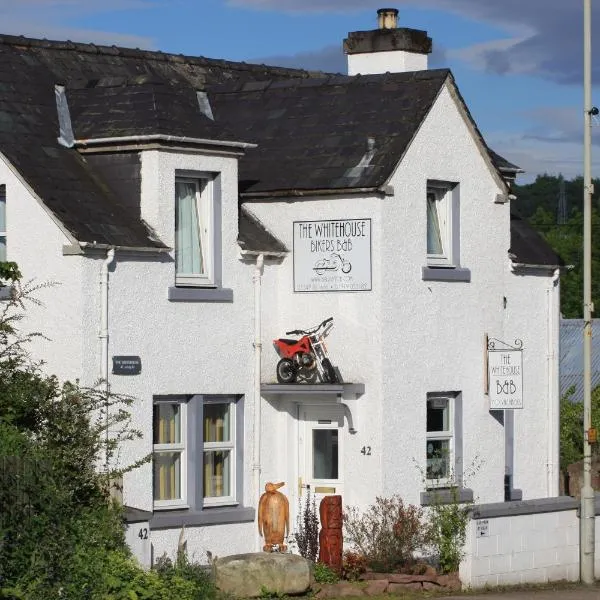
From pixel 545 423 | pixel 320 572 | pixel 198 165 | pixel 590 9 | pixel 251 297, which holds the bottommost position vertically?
pixel 320 572

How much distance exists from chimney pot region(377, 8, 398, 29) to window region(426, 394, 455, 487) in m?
6.84

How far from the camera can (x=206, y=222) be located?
2245 cm

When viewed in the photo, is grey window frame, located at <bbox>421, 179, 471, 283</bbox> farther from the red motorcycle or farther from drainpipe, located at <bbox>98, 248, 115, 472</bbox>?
drainpipe, located at <bbox>98, 248, 115, 472</bbox>

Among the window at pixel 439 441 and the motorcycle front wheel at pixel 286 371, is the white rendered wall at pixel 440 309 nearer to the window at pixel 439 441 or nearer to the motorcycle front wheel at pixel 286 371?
the window at pixel 439 441

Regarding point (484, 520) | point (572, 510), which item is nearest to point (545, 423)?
point (572, 510)

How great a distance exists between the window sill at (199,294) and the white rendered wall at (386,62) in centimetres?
630

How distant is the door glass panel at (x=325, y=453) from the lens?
2322 cm

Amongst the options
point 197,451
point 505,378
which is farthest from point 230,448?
point 505,378

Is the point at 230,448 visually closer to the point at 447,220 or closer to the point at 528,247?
the point at 447,220

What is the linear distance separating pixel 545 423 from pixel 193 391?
7465 millimetres

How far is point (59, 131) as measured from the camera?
74.1 ft

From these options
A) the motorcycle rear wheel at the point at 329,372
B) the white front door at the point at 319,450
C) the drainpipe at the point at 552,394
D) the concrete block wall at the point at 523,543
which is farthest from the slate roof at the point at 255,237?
the drainpipe at the point at 552,394

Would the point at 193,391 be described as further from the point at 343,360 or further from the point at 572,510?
the point at 572,510

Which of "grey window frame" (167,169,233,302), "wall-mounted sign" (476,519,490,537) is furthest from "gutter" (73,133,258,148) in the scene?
"wall-mounted sign" (476,519,490,537)
